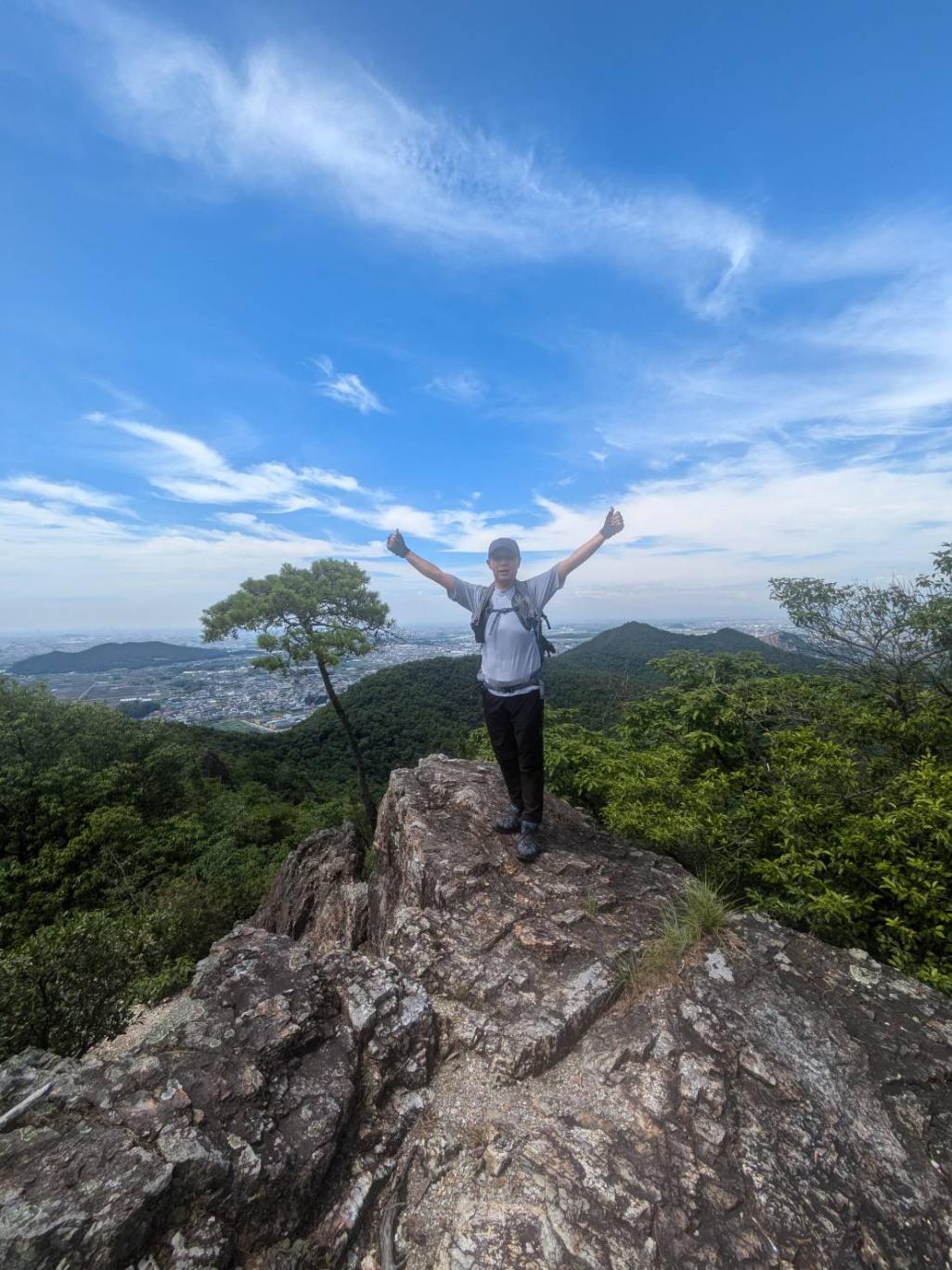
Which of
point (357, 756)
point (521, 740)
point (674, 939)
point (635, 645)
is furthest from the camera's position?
point (635, 645)

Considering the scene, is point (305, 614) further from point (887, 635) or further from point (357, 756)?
point (887, 635)

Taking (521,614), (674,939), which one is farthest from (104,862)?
(674,939)

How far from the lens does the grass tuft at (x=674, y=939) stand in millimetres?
4023

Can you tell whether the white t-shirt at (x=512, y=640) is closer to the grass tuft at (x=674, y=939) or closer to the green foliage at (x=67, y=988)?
the grass tuft at (x=674, y=939)

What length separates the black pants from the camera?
513 centimetres

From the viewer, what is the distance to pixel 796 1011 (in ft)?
11.9

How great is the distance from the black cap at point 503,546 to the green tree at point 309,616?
1032 centimetres

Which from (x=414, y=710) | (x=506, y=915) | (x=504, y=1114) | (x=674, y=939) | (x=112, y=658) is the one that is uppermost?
(x=674, y=939)

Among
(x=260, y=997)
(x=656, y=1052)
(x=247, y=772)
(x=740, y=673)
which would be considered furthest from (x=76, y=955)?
(x=247, y=772)

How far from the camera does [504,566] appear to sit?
5047 millimetres

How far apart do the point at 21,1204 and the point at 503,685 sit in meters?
4.31

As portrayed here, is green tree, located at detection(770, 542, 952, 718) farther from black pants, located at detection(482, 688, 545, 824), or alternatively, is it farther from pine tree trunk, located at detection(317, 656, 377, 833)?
pine tree trunk, located at detection(317, 656, 377, 833)

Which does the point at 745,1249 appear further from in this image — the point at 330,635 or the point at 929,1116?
the point at 330,635

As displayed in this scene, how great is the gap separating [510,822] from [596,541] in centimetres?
355
